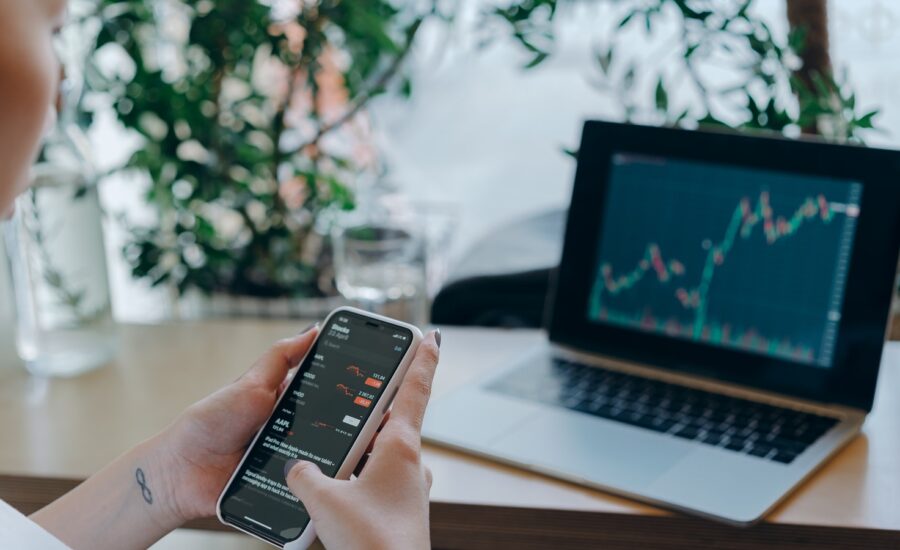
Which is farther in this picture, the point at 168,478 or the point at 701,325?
the point at 701,325

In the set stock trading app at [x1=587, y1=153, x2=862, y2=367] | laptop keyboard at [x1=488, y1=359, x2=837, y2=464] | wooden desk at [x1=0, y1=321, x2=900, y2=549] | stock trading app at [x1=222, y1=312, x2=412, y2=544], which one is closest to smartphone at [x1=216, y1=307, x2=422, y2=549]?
stock trading app at [x1=222, y1=312, x2=412, y2=544]

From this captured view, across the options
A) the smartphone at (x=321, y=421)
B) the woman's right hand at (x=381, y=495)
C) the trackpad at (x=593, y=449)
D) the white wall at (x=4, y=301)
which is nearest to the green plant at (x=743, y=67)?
the trackpad at (x=593, y=449)

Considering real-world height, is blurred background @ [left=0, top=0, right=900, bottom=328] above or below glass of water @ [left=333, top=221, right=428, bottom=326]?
above

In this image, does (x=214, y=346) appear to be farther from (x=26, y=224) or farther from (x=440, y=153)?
(x=440, y=153)

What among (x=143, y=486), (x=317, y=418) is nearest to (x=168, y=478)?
(x=143, y=486)

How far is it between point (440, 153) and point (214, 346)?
47.7 inches

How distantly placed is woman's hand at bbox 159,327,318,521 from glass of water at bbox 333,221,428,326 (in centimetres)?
35

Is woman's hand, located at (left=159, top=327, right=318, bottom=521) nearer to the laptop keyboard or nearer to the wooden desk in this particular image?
the wooden desk

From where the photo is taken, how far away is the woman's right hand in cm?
62

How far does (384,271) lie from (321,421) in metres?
0.41

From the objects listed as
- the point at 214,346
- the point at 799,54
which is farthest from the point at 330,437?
the point at 799,54

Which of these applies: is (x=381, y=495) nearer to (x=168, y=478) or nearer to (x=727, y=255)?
(x=168, y=478)

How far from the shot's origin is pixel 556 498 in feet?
2.74

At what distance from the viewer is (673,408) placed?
3.20ft
